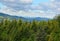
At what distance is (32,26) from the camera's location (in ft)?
336

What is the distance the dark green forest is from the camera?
8281 cm

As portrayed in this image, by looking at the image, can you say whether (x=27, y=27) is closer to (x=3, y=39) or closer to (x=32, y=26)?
(x=32, y=26)

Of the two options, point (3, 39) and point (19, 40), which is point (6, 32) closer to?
point (3, 39)

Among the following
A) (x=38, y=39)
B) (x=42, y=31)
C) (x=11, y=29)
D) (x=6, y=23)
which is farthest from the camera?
(x=6, y=23)

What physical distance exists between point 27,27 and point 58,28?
1826cm

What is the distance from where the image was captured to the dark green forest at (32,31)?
82812 mm

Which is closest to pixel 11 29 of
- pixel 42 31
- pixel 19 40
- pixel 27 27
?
pixel 27 27

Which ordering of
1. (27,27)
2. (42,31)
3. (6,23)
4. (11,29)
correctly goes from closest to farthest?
(42,31)
(27,27)
(11,29)
(6,23)

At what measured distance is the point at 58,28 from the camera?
87562 millimetres

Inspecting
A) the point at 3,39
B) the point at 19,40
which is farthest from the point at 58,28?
the point at 3,39

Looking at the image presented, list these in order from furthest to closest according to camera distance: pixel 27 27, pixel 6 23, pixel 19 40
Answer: pixel 6 23
pixel 27 27
pixel 19 40

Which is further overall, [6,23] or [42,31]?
[6,23]

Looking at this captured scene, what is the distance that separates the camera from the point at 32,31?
97250 millimetres

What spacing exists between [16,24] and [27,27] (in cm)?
1027
